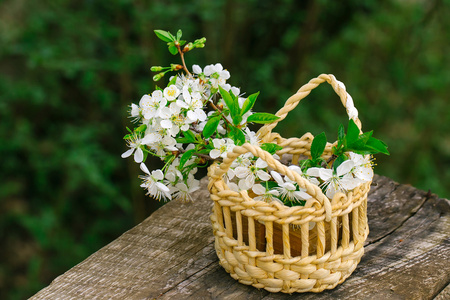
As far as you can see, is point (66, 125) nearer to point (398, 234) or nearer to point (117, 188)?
point (117, 188)

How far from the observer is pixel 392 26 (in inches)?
151

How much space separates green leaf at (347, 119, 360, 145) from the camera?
1.22 m

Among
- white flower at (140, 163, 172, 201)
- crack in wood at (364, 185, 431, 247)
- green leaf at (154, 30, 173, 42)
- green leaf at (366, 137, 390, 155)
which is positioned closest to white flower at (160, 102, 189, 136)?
white flower at (140, 163, 172, 201)

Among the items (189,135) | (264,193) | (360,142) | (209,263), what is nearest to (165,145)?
(189,135)

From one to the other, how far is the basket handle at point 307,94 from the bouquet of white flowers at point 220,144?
0.04 feet

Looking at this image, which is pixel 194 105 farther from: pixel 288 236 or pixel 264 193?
pixel 288 236

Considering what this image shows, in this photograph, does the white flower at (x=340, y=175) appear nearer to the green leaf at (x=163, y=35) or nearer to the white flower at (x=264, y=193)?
the white flower at (x=264, y=193)

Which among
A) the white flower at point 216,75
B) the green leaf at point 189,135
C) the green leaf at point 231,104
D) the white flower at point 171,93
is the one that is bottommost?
the green leaf at point 189,135

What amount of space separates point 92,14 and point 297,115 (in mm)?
1572

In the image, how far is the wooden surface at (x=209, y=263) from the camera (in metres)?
1.34

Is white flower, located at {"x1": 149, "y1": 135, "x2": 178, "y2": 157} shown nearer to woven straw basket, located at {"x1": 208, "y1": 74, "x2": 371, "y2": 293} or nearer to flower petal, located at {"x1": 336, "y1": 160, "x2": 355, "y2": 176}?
woven straw basket, located at {"x1": 208, "y1": 74, "x2": 371, "y2": 293}

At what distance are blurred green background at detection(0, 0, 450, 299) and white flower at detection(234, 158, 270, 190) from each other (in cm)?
168

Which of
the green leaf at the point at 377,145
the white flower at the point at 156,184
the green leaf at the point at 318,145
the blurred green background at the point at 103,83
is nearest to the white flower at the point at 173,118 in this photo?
the white flower at the point at 156,184

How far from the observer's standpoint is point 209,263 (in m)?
1.46
